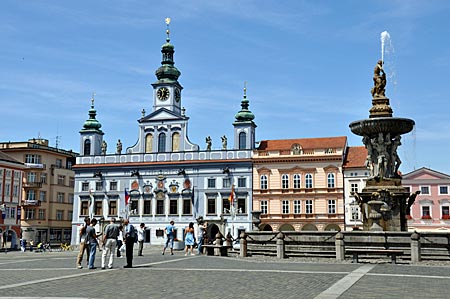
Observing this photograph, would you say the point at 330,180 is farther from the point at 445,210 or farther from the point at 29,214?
the point at 29,214

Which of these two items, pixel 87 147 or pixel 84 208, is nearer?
pixel 84 208

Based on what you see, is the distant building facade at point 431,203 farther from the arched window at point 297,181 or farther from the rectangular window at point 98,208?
the rectangular window at point 98,208

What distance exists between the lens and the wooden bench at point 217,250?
2580 cm

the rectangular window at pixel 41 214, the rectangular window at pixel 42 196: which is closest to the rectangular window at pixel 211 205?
the rectangular window at pixel 41 214

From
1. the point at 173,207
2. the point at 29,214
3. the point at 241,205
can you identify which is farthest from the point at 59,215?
the point at 241,205

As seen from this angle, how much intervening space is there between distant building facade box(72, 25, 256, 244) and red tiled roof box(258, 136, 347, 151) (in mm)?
1834

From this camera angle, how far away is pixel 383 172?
79.8ft

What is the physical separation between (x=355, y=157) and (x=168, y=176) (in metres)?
21.0

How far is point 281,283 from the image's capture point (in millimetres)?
13156

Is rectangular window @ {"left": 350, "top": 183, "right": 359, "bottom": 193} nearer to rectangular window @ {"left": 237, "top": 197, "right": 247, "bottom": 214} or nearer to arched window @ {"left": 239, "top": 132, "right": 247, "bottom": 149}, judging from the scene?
rectangular window @ {"left": 237, "top": 197, "right": 247, "bottom": 214}

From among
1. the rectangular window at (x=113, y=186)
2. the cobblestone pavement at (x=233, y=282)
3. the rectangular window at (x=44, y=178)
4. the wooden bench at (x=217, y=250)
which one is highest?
the rectangular window at (x=44, y=178)

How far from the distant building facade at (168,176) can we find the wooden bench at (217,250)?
33.0 metres

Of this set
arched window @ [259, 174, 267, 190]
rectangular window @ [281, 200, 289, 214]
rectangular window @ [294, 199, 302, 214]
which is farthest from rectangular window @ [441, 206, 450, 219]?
Answer: arched window @ [259, 174, 267, 190]

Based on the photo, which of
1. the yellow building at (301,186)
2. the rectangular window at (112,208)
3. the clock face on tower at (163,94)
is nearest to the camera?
the yellow building at (301,186)
